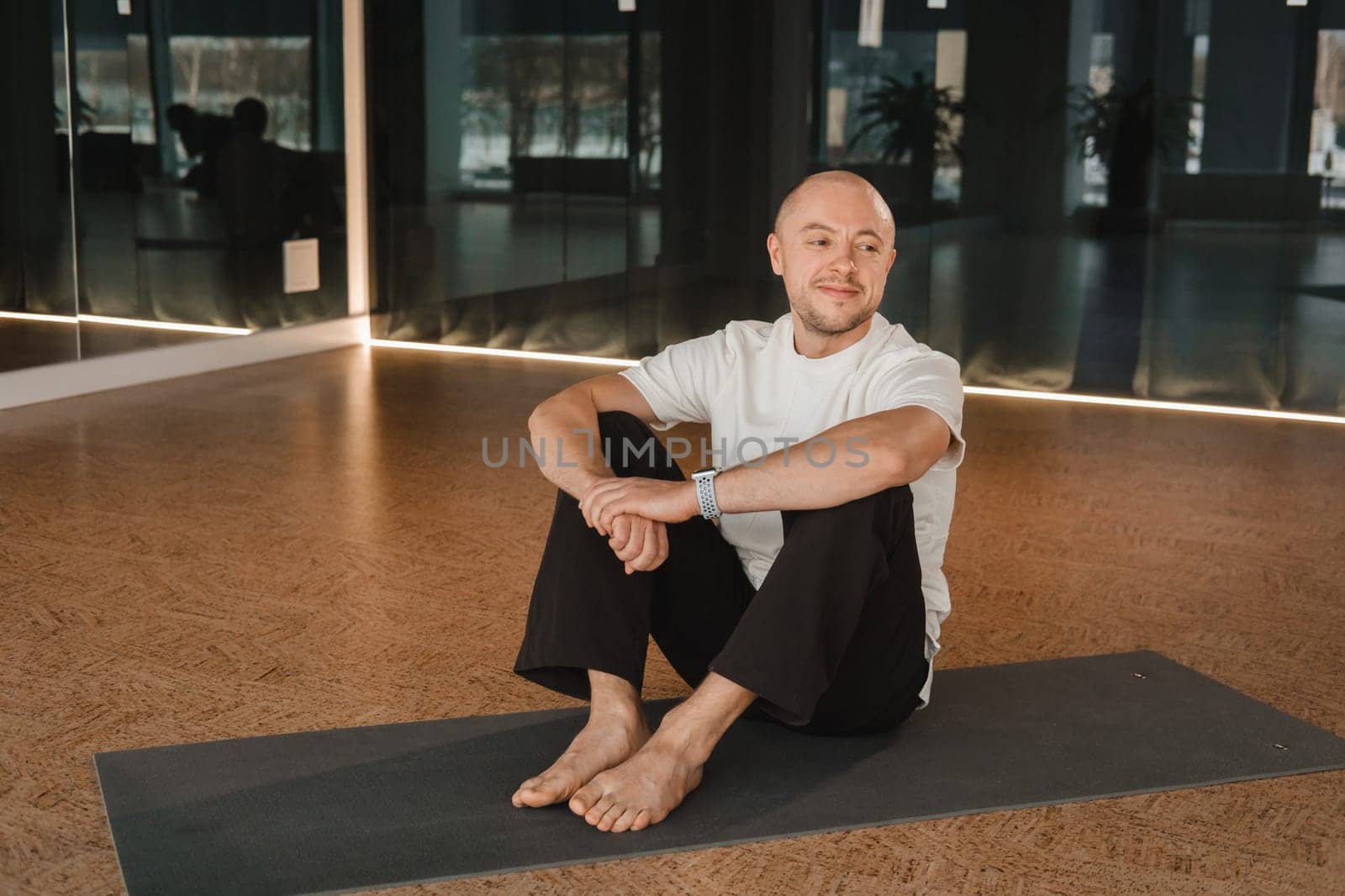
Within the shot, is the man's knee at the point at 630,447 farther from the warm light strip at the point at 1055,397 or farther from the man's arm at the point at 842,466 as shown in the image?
the warm light strip at the point at 1055,397

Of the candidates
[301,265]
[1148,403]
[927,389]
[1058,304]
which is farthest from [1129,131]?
[927,389]

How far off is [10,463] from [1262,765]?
3936mm

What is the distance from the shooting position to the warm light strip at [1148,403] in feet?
19.8

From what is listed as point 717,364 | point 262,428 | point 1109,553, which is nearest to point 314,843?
point 717,364

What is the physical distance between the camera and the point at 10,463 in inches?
190

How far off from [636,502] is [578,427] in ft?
0.77

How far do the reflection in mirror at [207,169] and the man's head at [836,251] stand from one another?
14.7 feet

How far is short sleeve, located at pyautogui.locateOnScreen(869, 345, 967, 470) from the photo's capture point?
2.25 m

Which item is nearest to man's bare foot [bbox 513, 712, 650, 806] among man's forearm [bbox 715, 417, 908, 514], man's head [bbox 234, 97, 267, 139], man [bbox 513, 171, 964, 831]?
man [bbox 513, 171, 964, 831]

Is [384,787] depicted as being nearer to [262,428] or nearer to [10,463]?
[10,463]

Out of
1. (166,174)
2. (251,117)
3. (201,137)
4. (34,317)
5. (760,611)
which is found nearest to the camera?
(760,611)

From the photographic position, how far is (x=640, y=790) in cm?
215

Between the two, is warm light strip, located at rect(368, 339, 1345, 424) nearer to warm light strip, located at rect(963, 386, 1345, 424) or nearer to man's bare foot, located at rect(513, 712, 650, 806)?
warm light strip, located at rect(963, 386, 1345, 424)

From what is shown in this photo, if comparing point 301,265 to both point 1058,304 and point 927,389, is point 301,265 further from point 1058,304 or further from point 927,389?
point 927,389
